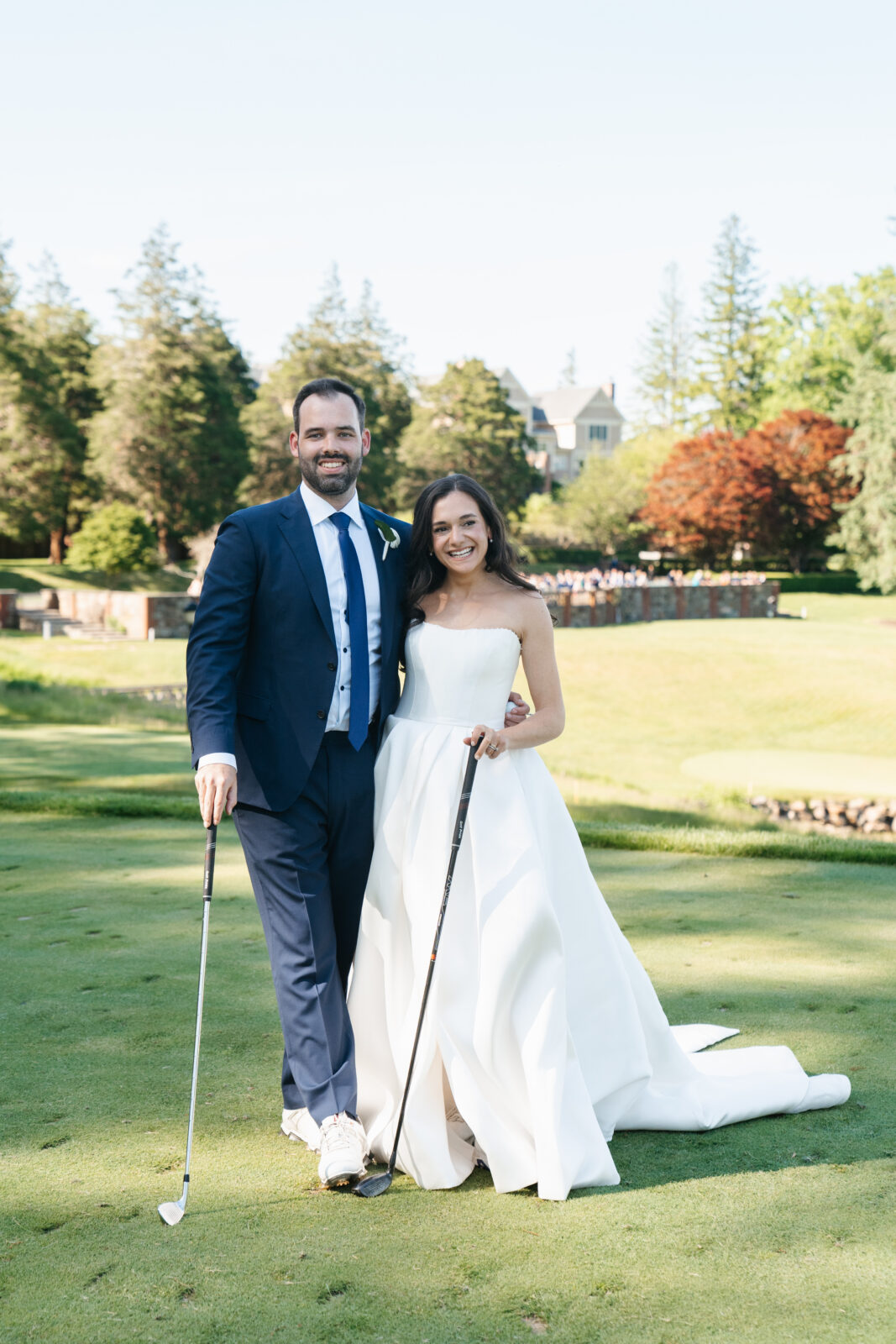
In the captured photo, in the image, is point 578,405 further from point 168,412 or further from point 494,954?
point 494,954

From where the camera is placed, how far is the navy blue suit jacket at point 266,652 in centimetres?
311

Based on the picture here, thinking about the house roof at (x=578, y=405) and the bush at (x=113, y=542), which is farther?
the house roof at (x=578, y=405)

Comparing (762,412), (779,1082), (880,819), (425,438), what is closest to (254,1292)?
(779,1082)

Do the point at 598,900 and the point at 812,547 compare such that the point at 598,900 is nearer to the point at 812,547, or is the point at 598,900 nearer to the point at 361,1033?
the point at 361,1033

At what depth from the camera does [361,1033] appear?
3.21 m

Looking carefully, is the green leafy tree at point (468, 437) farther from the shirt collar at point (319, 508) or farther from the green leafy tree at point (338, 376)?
the shirt collar at point (319, 508)

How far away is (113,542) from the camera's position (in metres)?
36.7

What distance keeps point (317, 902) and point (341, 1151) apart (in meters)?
0.62

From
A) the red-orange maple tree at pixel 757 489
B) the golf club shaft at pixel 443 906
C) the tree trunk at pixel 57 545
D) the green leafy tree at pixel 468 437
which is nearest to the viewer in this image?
the golf club shaft at pixel 443 906

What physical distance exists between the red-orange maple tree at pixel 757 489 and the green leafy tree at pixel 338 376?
499 inches

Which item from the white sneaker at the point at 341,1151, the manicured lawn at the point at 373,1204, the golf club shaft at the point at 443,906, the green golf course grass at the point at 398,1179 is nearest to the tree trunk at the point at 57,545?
the green golf course grass at the point at 398,1179

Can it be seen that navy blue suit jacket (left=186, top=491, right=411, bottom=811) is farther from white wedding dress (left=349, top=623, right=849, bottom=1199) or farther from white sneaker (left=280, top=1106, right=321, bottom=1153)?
white sneaker (left=280, top=1106, right=321, bottom=1153)

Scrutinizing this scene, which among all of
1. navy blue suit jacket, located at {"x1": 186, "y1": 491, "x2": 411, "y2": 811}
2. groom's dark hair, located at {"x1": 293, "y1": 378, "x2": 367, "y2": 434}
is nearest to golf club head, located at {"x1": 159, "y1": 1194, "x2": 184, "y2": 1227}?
navy blue suit jacket, located at {"x1": 186, "y1": 491, "x2": 411, "y2": 811}

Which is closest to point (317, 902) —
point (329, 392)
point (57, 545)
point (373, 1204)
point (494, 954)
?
point (494, 954)
